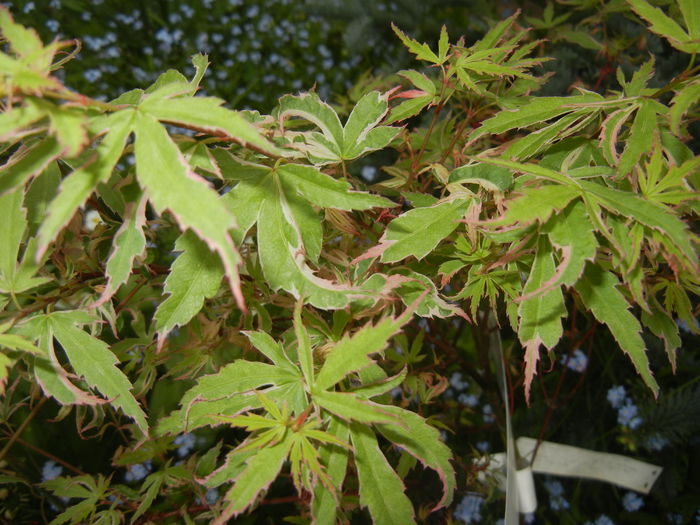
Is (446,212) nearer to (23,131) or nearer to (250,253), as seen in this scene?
(250,253)

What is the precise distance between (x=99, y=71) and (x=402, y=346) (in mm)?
1633

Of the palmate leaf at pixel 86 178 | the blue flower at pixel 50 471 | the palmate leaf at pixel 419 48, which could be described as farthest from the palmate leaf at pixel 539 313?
the blue flower at pixel 50 471

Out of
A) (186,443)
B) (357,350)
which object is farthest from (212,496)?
(357,350)

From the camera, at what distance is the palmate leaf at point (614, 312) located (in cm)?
45

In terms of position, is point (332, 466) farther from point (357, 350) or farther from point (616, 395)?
point (616, 395)

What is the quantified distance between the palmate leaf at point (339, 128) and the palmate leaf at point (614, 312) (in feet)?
0.77

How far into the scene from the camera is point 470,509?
3.10 ft

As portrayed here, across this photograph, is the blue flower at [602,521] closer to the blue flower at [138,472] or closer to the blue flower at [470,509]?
the blue flower at [470,509]

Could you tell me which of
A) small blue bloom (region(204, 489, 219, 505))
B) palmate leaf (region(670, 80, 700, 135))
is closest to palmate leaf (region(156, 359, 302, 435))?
palmate leaf (region(670, 80, 700, 135))

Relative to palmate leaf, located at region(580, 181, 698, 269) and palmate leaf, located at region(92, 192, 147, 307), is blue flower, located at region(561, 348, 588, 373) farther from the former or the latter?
palmate leaf, located at region(92, 192, 147, 307)

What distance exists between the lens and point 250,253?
2.00 ft

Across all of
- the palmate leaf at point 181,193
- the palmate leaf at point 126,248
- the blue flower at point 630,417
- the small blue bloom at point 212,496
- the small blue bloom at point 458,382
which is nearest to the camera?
the palmate leaf at point 181,193

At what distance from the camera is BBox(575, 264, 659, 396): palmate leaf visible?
45cm

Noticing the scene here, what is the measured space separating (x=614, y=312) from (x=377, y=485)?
268mm
